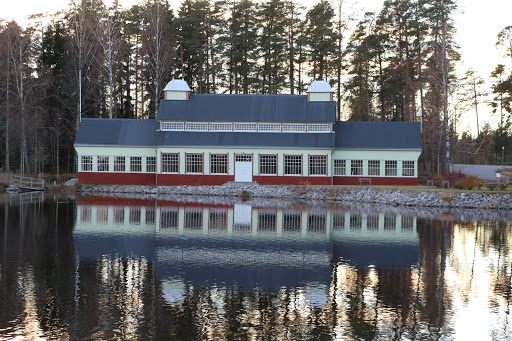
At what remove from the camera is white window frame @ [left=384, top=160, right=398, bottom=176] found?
153 ft

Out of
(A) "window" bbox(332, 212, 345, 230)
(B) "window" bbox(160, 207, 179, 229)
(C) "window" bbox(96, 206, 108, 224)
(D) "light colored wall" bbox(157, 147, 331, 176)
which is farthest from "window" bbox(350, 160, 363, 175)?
(C) "window" bbox(96, 206, 108, 224)

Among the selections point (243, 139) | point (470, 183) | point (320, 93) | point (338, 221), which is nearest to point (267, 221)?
point (338, 221)

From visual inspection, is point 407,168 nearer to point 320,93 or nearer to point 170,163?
point 320,93

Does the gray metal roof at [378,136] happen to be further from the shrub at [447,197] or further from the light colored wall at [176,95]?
the light colored wall at [176,95]

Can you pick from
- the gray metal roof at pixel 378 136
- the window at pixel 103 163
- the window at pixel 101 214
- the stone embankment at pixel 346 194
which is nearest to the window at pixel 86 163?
the window at pixel 103 163

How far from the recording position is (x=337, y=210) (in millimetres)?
32531

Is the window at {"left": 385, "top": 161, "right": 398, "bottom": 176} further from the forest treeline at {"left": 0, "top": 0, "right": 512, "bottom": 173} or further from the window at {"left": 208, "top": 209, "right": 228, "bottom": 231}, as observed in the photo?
the window at {"left": 208, "top": 209, "right": 228, "bottom": 231}

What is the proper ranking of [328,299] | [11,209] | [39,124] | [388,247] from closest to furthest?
[328,299], [388,247], [11,209], [39,124]

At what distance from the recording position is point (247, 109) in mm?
49438

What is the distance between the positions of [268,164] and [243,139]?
3.13 meters

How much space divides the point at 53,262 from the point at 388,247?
11242 millimetres

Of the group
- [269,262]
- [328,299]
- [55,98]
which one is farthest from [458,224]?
[55,98]

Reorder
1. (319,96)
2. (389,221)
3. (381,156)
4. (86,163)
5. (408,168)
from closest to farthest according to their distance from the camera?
1. (389,221)
2. (408,168)
3. (381,156)
4. (86,163)
5. (319,96)

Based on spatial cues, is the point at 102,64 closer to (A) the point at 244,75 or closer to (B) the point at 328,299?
(A) the point at 244,75
